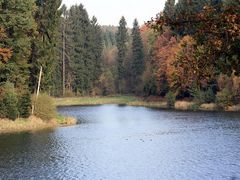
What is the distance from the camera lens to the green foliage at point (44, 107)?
49.4m

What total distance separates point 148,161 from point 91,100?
231ft

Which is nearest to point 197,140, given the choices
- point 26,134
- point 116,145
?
point 116,145

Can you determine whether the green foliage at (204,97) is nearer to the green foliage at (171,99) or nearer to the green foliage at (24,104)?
the green foliage at (171,99)

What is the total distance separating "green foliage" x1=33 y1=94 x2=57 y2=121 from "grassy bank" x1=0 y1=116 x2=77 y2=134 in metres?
0.71

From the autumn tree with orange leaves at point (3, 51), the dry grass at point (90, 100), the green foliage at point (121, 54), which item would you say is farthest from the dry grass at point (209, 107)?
the green foliage at point (121, 54)

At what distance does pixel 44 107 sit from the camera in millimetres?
49438

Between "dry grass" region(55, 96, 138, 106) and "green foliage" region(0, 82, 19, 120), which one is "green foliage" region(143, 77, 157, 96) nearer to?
"dry grass" region(55, 96, 138, 106)

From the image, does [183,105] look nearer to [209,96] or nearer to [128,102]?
[209,96]

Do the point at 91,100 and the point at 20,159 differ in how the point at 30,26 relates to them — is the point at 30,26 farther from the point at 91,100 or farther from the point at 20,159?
the point at 91,100

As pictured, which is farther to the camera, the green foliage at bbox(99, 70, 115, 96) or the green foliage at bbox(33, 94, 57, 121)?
the green foliage at bbox(99, 70, 115, 96)

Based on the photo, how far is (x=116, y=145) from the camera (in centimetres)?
3706

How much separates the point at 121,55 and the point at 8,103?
7456 centimetres

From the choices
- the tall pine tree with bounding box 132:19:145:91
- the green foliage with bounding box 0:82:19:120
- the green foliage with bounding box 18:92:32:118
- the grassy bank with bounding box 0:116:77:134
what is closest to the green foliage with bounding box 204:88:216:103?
the grassy bank with bounding box 0:116:77:134

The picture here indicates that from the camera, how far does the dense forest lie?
823 cm
